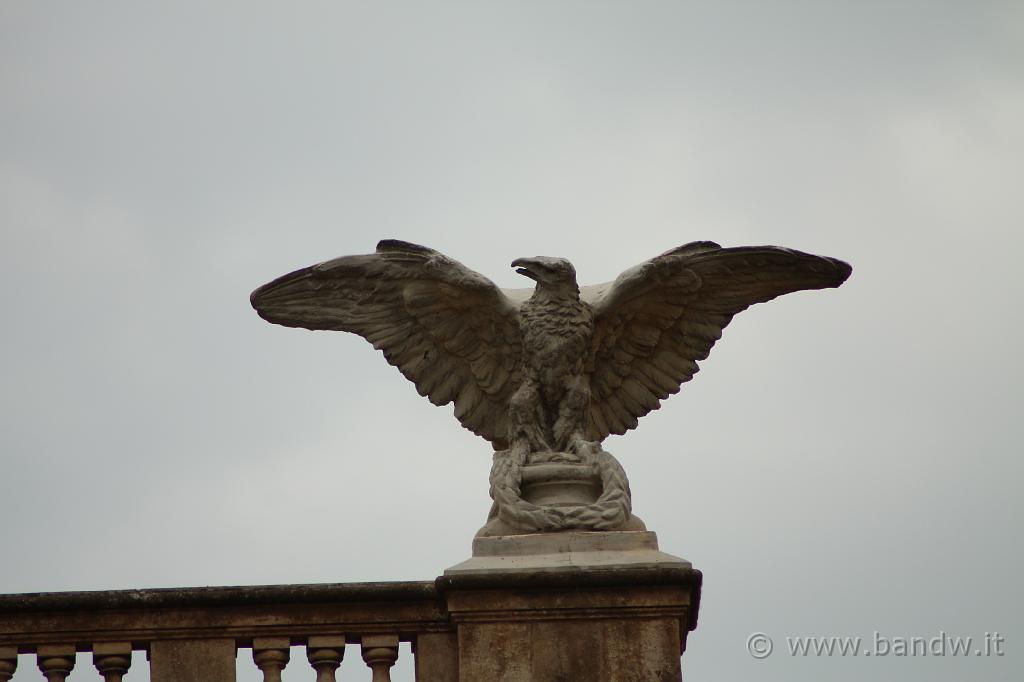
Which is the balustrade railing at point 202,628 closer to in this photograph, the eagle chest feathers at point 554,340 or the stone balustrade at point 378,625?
the stone balustrade at point 378,625

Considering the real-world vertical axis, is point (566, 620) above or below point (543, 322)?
below

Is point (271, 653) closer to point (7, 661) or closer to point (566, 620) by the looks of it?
point (7, 661)

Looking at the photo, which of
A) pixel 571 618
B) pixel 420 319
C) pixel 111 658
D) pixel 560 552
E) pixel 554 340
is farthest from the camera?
pixel 420 319

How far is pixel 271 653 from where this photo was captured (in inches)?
408

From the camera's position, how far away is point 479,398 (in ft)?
38.7

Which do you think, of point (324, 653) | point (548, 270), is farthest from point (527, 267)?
point (324, 653)

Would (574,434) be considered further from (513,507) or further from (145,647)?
(145,647)

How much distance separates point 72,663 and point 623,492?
333 cm

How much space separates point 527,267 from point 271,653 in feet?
9.66

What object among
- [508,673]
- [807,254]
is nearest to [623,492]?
[508,673]

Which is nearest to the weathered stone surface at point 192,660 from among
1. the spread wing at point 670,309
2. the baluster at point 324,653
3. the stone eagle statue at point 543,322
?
the baluster at point 324,653

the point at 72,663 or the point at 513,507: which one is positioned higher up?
the point at 513,507

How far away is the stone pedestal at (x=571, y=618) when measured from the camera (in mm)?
10148

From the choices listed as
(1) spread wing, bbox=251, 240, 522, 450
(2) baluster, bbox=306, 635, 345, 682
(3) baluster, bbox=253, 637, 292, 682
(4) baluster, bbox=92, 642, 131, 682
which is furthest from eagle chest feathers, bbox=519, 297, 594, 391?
(4) baluster, bbox=92, 642, 131, 682
